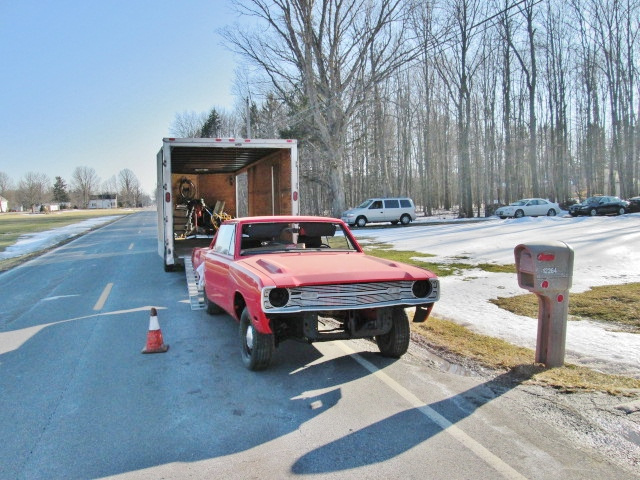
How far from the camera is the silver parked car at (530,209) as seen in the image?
3541 cm

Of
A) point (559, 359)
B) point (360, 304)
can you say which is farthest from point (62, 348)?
point (559, 359)

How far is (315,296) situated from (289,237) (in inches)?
82.6

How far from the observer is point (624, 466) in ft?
10.3

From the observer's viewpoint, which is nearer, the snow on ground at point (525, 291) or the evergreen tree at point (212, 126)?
the snow on ground at point (525, 291)

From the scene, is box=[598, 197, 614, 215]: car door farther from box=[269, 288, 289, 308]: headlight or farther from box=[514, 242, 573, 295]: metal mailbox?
box=[269, 288, 289, 308]: headlight

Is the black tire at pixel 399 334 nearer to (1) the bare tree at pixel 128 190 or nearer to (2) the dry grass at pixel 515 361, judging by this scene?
(2) the dry grass at pixel 515 361

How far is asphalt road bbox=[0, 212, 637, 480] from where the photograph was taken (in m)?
3.18

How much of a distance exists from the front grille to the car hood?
71 mm

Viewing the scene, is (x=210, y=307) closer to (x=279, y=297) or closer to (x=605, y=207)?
(x=279, y=297)

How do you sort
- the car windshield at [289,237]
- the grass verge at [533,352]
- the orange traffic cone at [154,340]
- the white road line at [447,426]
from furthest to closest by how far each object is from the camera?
the car windshield at [289,237] → the orange traffic cone at [154,340] → the grass verge at [533,352] → the white road line at [447,426]

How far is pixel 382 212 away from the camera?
32281mm

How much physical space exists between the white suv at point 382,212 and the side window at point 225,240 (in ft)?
81.0

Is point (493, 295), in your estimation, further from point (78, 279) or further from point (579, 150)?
point (579, 150)

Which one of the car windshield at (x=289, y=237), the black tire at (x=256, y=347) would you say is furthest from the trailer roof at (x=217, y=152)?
the black tire at (x=256, y=347)
